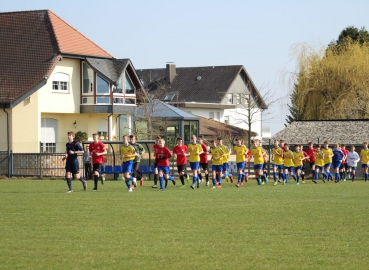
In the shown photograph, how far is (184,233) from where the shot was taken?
14.5 meters

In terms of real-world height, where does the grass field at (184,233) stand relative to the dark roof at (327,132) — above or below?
below

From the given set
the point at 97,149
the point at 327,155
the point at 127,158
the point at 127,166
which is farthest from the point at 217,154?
the point at 327,155

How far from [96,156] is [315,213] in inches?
445

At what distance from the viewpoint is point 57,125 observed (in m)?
52.2

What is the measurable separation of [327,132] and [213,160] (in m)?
19.9

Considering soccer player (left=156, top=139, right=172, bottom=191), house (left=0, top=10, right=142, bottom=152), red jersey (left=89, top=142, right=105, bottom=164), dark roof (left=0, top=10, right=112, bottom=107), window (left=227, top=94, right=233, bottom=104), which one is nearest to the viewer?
red jersey (left=89, top=142, right=105, bottom=164)

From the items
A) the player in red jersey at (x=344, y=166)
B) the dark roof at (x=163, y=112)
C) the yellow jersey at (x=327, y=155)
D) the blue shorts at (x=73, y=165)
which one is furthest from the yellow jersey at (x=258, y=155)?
the dark roof at (x=163, y=112)

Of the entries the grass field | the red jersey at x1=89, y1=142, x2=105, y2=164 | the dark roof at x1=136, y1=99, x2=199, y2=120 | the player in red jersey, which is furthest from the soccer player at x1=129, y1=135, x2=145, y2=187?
the dark roof at x1=136, y1=99, x2=199, y2=120

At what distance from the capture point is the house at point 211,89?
84.4 m

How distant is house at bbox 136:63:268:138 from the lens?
8444 centimetres

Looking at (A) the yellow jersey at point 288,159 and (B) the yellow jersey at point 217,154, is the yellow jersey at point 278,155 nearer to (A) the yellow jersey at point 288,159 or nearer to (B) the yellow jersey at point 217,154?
(A) the yellow jersey at point 288,159

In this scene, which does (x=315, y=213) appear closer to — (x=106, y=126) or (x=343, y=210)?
(x=343, y=210)

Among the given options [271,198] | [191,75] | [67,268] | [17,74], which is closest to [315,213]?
[271,198]

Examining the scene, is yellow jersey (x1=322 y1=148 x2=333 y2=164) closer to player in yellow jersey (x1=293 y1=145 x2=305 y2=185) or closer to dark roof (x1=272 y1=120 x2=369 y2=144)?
player in yellow jersey (x1=293 y1=145 x2=305 y2=185)
